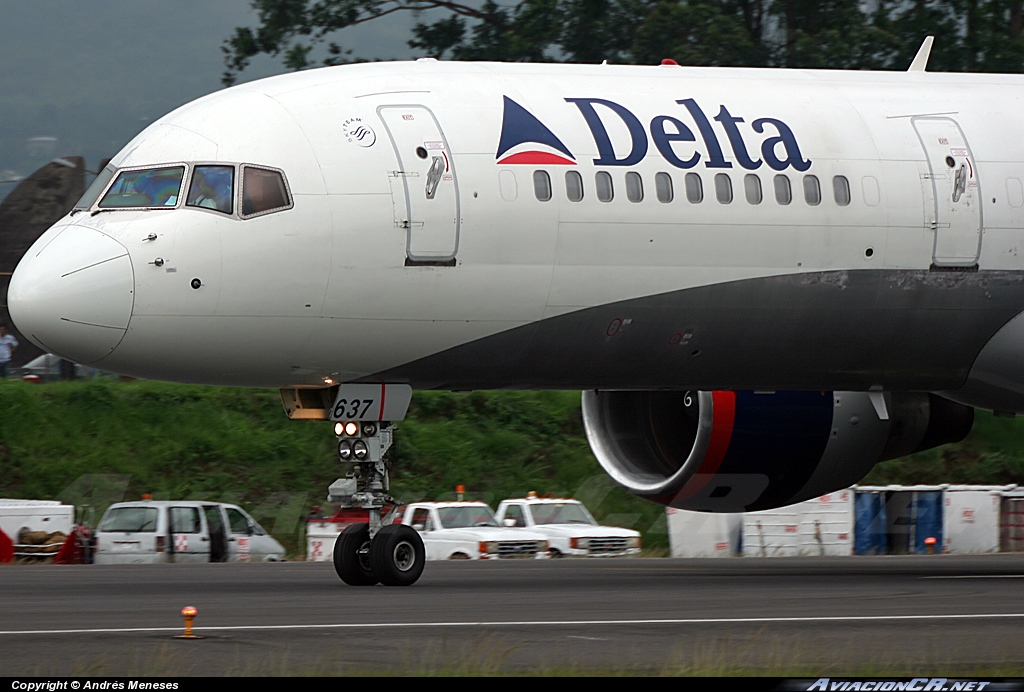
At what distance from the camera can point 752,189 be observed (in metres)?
18.6

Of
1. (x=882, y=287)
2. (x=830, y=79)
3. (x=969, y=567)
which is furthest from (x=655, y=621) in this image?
(x=969, y=567)

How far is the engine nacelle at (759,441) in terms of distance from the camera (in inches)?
840

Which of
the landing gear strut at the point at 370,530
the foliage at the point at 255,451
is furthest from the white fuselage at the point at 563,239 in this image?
the foliage at the point at 255,451

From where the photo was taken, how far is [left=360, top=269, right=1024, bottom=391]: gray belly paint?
18.1 metres

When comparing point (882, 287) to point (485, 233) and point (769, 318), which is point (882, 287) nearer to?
point (769, 318)

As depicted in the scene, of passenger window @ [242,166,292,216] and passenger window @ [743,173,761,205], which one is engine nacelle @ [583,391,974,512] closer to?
passenger window @ [743,173,761,205]

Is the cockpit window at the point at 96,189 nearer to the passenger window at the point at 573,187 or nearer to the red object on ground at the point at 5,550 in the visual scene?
the passenger window at the point at 573,187

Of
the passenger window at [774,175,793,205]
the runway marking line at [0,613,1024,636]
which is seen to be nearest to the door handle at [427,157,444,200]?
the passenger window at [774,175,793,205]

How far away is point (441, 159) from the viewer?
17.3 metres

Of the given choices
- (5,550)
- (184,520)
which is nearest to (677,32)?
(184,520)

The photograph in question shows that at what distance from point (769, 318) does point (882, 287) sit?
135 centimetres

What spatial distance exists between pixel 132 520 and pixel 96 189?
48.2 ft

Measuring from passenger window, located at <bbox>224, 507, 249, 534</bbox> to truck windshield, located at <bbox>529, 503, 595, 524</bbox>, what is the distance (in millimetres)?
5411

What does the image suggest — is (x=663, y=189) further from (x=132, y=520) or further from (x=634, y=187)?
(x=132, y=520)
